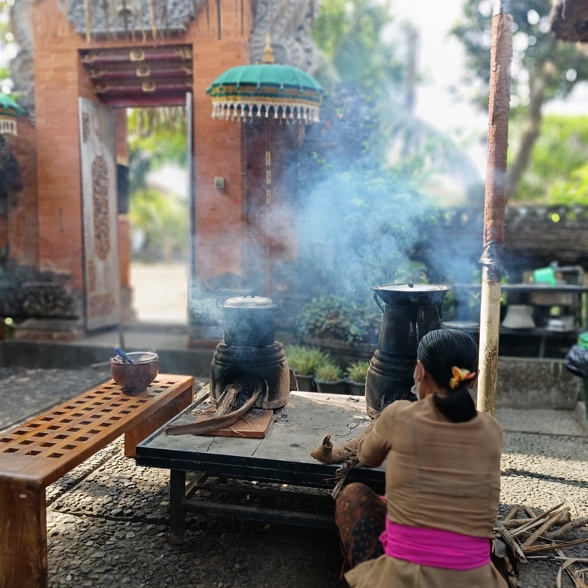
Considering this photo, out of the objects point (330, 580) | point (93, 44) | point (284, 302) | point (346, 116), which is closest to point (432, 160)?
point (346, 116)

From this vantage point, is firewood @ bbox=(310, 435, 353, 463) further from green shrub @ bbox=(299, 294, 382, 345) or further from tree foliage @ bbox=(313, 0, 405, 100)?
tree foliage @ bbox=(313, 0, 405, 100)

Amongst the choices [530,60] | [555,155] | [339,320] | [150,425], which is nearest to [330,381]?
[339,320]

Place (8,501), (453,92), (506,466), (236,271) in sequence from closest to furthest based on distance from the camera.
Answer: (8,501), (506,466), (236,271), (453,92)

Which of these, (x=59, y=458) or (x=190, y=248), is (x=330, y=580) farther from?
(x=190, y=248)

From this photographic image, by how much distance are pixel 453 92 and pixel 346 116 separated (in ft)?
39.0

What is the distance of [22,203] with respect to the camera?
355 inches

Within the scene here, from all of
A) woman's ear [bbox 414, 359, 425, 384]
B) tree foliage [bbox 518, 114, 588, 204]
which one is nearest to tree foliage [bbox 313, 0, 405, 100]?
tree foliage [bbox 518, 114, 588, 204]

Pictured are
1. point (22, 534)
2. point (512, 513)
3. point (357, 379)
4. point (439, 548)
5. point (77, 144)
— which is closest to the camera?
point (439, 548)

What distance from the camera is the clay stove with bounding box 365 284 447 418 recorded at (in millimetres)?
4105

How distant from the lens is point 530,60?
51.2 ft

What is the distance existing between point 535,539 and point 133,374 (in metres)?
3.16

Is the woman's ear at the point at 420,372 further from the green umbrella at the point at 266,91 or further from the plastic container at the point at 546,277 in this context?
Answer: the plastic container at the point at 546,277

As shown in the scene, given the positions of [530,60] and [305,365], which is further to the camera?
[530,60]

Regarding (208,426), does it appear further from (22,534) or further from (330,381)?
(330,381)
